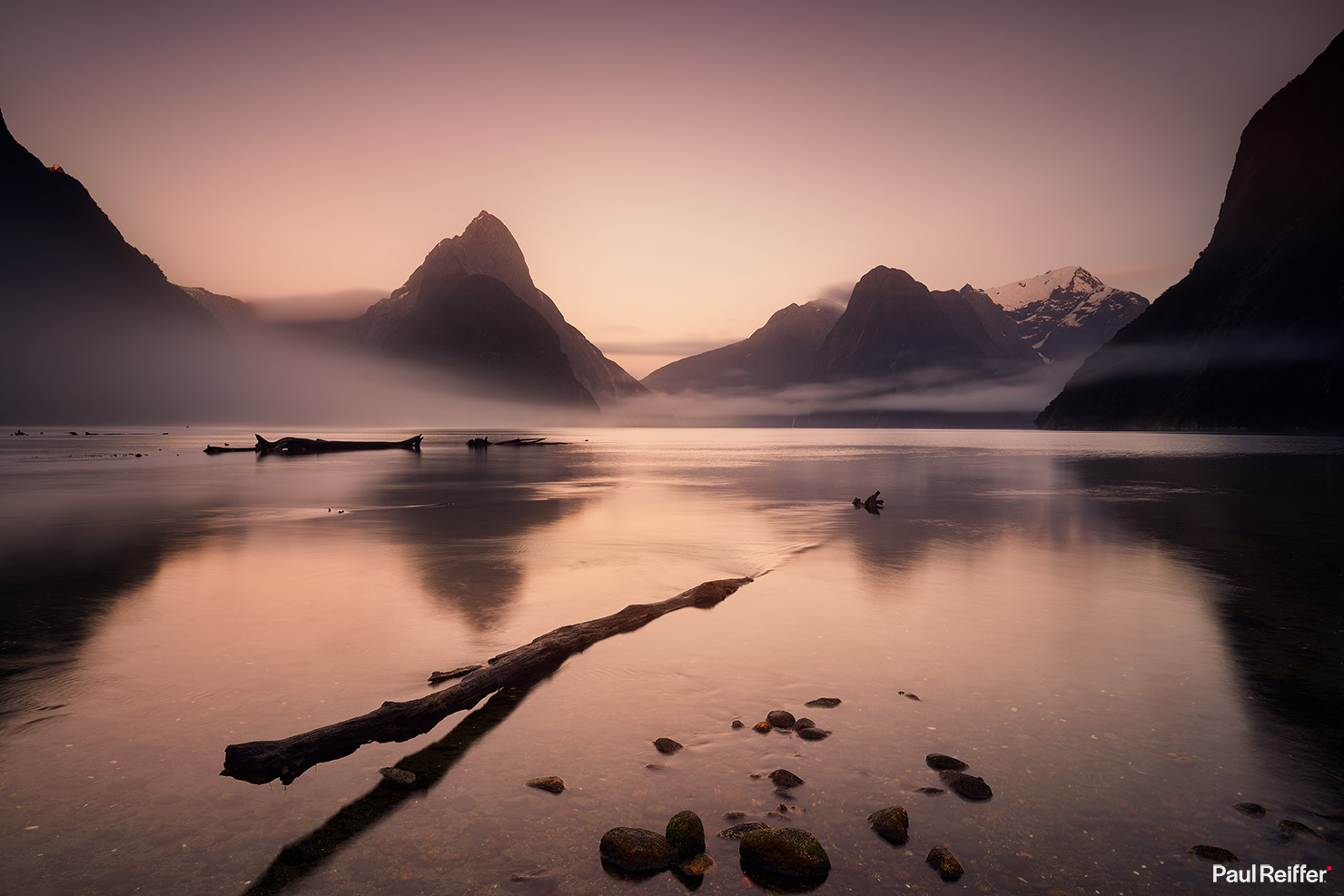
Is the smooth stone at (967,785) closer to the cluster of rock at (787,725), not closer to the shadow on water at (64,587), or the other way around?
the cluster of rock at (787,725)

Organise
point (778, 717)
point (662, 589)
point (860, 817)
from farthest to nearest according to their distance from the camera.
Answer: point (662, 589), point (778, 717), point (860, 817)

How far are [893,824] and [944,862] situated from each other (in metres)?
0.61

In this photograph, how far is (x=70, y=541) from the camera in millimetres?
22797

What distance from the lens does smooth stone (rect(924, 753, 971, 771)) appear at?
744 cm

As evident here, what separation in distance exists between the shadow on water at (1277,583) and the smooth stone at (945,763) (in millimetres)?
3566

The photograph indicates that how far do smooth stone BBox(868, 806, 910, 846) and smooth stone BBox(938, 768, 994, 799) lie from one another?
936 mm

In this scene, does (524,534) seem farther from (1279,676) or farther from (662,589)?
(1279,676)

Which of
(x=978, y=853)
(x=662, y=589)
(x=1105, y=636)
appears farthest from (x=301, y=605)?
(x=1105, y=636)

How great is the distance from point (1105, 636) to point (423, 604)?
14.3 metres

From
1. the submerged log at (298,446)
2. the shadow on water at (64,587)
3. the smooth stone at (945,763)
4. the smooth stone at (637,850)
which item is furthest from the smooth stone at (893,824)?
the submerged log at (298,446)

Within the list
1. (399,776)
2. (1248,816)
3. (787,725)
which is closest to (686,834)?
(787,725)

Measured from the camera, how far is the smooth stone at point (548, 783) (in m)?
6.93

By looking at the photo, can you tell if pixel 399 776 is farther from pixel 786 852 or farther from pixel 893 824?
pixel 893 824

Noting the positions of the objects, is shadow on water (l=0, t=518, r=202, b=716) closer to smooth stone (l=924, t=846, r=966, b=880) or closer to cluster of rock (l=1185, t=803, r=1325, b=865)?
smooth stone (l=924, t=846, r=966, b=880)
